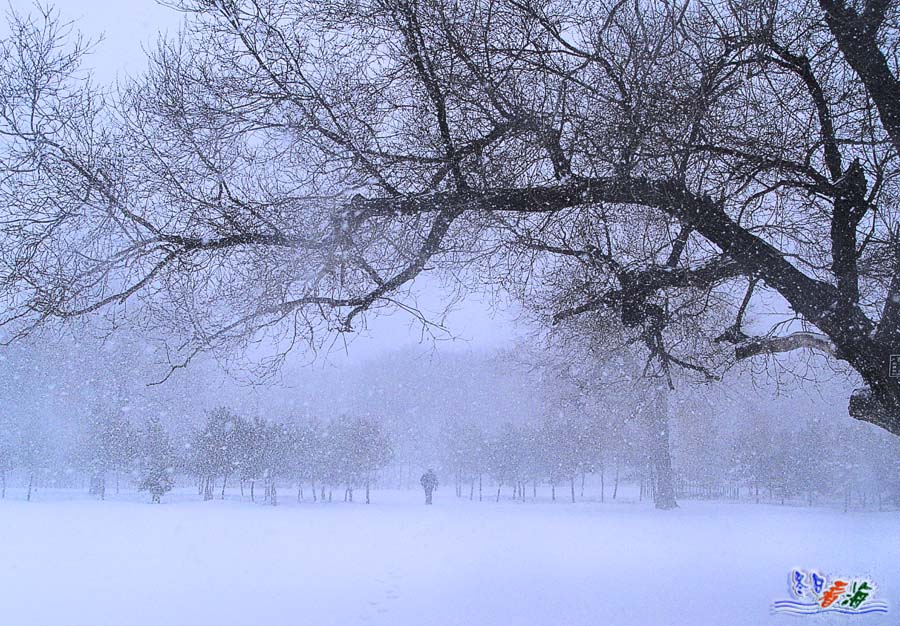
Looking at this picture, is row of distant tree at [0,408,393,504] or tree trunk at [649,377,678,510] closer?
tree trunk at [649,377,678,510]

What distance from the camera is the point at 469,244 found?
16.9ft

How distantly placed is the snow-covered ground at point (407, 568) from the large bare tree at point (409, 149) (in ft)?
10.6

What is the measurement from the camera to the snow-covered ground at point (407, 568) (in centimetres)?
638

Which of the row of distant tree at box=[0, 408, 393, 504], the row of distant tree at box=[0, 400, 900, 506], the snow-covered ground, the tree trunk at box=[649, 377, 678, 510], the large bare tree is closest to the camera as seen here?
the large bare tree

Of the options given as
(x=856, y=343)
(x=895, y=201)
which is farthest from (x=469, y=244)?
(x=895, y=201)

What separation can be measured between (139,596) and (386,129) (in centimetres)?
579

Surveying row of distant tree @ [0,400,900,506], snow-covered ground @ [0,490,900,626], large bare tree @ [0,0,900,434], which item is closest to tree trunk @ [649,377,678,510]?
row of distant tree @ [0,400,900,506]

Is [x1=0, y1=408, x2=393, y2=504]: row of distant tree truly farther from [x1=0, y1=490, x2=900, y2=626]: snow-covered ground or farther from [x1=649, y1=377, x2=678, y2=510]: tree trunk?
[x1=649, y1=377, x2=678, y2=510]: tree trunk

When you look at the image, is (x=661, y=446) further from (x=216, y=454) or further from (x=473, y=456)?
(x=216, y=454)

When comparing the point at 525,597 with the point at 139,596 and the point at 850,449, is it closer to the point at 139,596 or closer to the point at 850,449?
the point at 139,596

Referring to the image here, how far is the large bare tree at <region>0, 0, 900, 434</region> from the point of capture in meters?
4.08

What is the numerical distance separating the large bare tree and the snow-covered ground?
3226 mm

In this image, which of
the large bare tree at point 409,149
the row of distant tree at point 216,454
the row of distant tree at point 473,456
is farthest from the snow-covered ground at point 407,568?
the row of distant tree at point 473,456

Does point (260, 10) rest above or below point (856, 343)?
above
